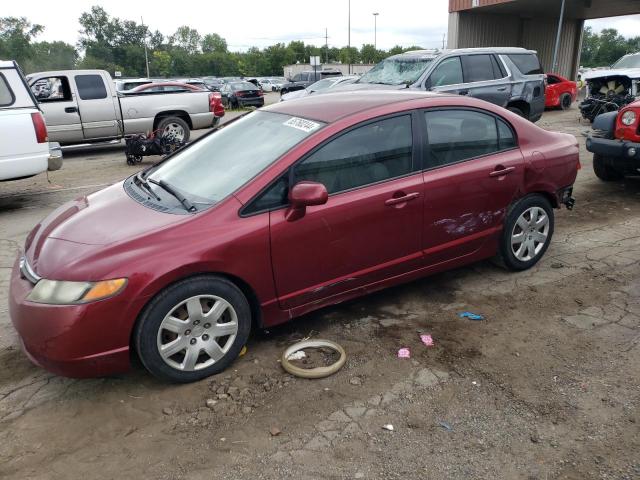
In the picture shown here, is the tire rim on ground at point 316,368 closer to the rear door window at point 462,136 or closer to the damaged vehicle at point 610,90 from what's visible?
the rear door window at point 462,136

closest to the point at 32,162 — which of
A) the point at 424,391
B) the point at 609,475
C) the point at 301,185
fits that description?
the point at 301,185

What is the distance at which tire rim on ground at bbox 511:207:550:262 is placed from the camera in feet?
14.6

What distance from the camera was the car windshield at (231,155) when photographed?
11.1 ft

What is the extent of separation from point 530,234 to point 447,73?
19.3 feet

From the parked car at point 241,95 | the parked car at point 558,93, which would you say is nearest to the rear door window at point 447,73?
the parked car at point 558,93

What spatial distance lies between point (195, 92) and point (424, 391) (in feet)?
35.4

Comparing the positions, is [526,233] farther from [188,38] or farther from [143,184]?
[188,38]

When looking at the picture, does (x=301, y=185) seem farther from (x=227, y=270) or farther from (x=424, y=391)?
(x=424, y=391)

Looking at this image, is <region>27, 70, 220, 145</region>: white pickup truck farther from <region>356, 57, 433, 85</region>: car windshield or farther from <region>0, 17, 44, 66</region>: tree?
<region>0, 17, 44, 66</region>: tree

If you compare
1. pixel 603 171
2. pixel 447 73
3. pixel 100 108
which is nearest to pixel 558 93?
pixel 447 73

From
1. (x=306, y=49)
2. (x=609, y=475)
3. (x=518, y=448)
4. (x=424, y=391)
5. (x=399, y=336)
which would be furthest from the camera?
(x=306, y=49)

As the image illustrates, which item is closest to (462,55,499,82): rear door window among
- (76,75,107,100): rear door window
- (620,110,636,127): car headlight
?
(620,110,636,127): car headlight

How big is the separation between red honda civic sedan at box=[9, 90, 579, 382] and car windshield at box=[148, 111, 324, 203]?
2 centimetres

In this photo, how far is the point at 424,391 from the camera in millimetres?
3041
